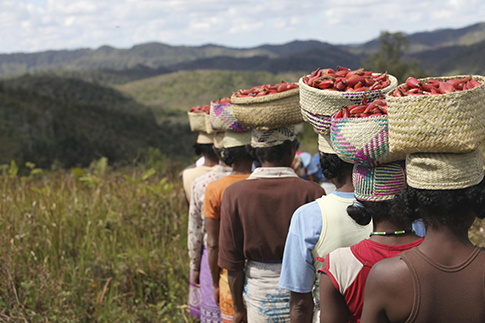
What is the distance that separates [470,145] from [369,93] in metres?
0.57

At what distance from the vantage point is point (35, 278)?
3809 mm

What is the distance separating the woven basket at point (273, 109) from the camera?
2236 millimetres

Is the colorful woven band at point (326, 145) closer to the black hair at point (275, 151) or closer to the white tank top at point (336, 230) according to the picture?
the white tank top at point (336, 230)

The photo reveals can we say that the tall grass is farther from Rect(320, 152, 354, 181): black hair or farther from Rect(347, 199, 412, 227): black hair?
Rect(347, 199, 412, 227): black hair

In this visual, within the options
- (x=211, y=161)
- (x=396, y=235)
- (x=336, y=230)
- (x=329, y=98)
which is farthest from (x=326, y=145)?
(x=211, y=161)

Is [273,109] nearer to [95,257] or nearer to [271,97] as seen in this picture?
[271,97]

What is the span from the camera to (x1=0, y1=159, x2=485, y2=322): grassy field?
11.9 feet

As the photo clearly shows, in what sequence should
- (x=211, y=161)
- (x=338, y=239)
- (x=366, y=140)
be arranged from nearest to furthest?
(x=366, y=140)
(x=338, y=239)
(x=211, y=161)

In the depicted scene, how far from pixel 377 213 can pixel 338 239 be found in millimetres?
270

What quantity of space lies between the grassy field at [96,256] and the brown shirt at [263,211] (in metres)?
1.69

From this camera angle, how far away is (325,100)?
5.66ft

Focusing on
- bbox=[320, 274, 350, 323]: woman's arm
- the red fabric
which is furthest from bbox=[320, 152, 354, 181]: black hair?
bbox=[320, 274, 350, 323]: woman's arm

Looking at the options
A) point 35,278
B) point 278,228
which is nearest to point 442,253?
point 278,228

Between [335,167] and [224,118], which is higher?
[224,118]
